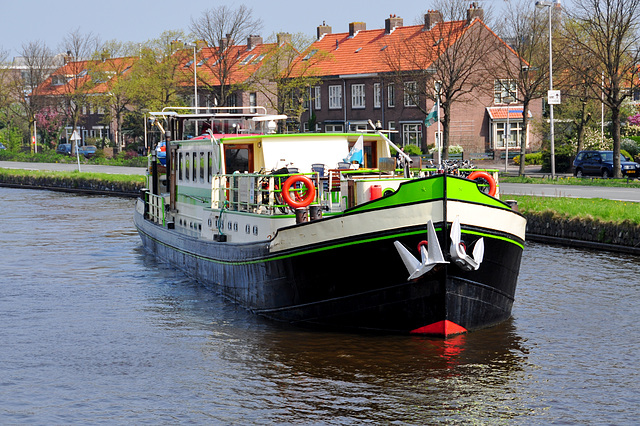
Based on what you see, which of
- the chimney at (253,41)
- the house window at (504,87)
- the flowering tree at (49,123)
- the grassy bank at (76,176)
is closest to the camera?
the house window at (504,87)

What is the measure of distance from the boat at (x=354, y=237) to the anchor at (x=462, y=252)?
0.06 feet

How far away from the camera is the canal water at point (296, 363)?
1217cm

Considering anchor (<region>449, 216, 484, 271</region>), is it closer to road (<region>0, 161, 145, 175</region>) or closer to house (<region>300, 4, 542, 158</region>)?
house (<region>300, 4, 542, 158</region>)

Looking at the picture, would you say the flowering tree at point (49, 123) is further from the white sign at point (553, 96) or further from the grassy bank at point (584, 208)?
the grassy bank at point (584, 208)

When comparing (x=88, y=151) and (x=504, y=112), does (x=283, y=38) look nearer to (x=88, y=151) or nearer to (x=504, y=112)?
(x=504, y=112)

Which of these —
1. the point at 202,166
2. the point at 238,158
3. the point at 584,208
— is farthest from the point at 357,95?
the point at 238,158

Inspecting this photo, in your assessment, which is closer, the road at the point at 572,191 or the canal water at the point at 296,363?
the canal water at the point at 296,363

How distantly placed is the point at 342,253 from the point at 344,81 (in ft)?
193

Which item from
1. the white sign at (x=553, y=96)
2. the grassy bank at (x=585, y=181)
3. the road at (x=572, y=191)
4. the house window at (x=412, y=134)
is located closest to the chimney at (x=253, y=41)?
the house window at (x=412, y=134)

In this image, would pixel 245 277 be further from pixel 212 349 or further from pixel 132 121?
pixel 132 121

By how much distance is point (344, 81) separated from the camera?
2852 inches

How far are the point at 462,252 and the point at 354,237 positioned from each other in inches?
73.5

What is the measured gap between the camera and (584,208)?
27.5 m

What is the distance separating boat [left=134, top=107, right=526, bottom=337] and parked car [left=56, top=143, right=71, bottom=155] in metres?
74.2
